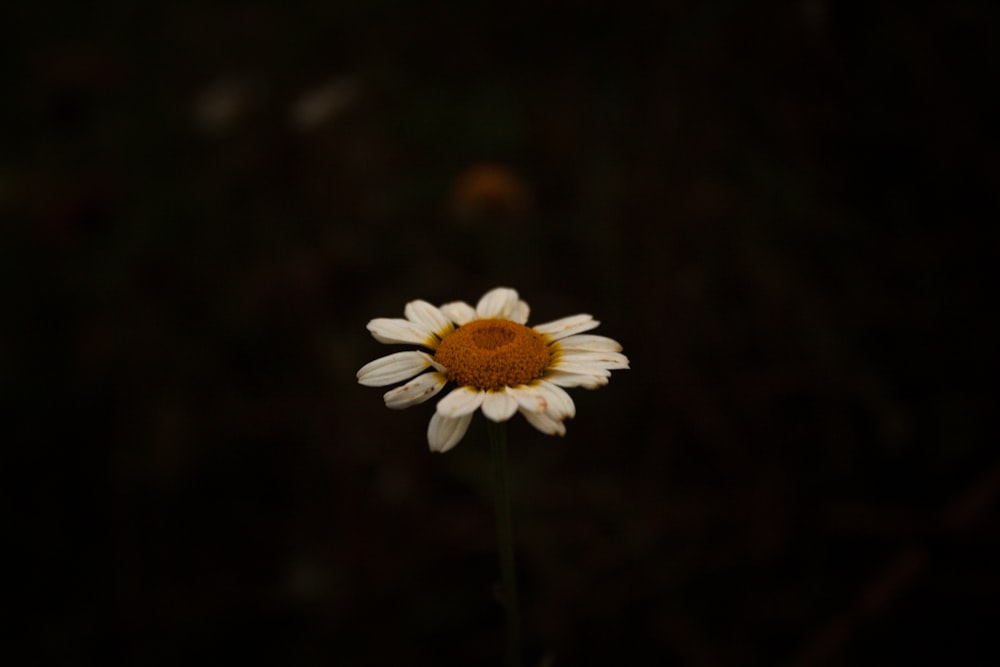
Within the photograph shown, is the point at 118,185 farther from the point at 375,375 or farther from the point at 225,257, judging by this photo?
the point at 375,375

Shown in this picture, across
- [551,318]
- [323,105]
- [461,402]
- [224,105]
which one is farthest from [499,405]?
[224,105]

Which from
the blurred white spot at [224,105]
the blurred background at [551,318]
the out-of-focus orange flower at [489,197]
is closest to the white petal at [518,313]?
the blurred background at [551,318]

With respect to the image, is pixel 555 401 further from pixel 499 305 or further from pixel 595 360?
pixel 499 305

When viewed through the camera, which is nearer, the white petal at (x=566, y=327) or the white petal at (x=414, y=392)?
the white petal at (x=414, y=392)

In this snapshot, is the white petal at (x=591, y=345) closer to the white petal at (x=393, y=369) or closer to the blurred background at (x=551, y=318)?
the white petal at (x=393, y=369)

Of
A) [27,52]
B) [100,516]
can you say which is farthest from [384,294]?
[27,52]

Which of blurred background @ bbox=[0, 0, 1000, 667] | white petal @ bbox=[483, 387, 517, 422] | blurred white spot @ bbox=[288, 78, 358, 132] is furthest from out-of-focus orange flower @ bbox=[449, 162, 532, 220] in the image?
white petal @ bbox=[483, 387, 517, 422]
